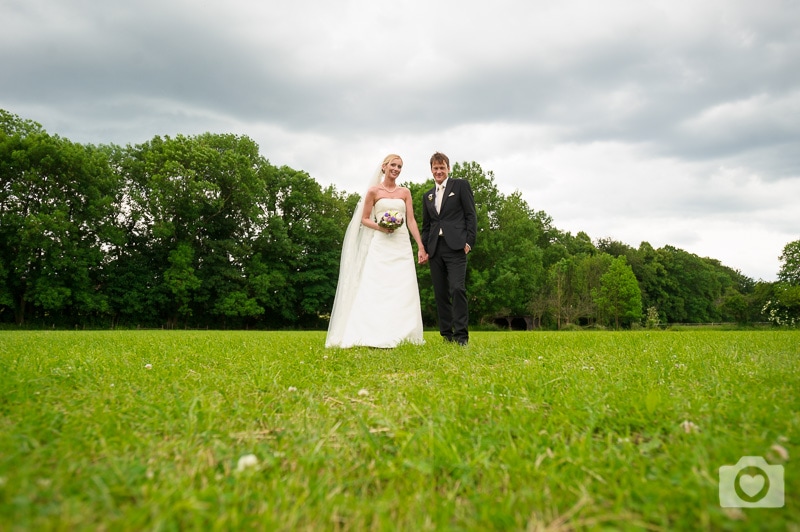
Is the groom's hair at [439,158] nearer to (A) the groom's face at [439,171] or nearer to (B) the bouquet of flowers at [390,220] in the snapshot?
(A) the groom's face at [439,171]

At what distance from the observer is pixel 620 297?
5050cm

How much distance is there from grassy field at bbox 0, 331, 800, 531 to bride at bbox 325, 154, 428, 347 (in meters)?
3.25

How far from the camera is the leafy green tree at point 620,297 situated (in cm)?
5019

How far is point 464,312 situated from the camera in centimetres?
711

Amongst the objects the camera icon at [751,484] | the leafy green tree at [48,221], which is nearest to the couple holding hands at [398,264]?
the camera icon at [751,484]

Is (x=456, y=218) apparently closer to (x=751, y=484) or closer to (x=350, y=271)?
(x=350, y=271)

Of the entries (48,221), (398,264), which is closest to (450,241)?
(398,264)

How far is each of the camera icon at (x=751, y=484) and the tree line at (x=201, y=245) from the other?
38.2m

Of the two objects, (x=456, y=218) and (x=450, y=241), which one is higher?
(x=456, y=218)

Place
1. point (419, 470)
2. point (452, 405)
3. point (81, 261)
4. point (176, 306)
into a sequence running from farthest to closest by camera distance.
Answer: point (176, 306) → point (81, 261) → point (452, 405) → point (419, 470)

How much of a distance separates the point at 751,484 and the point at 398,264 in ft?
20.3

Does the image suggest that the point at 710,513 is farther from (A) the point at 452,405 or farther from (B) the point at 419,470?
(A) the point at 452,405

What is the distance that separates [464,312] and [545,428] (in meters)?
4.68

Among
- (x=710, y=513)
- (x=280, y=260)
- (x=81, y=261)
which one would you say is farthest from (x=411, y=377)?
(x=280, y=260)
